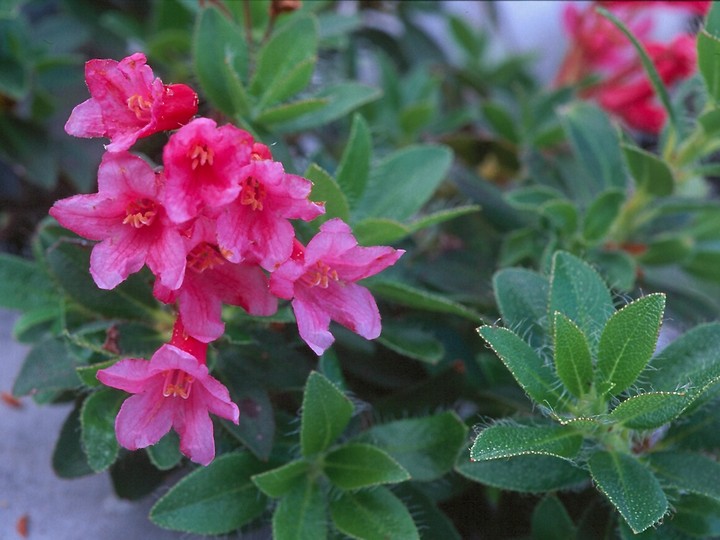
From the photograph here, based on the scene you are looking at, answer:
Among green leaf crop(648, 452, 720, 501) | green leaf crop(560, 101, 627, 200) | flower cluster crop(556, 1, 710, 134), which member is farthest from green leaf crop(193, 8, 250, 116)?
flower cluster crop(556, 1, 710, 134)

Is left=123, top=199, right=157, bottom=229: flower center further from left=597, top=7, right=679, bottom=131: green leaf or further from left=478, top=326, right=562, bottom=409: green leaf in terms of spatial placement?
left=597, top=7, right=679, bottom=131: green leaf

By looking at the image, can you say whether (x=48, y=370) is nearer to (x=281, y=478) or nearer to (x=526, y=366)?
(x=281, y=478)

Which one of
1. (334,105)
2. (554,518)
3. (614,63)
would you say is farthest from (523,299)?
(614,63)

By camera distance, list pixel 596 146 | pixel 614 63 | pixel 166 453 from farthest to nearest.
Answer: pixel 614 63
pixel 596 146
pixel 166 453

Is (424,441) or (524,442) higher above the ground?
(524,442)

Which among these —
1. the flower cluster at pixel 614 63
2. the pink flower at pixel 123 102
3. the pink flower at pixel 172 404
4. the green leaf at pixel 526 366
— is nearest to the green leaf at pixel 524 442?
the green leaf at pixel 526 366

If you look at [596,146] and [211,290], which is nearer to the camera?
[211,290]

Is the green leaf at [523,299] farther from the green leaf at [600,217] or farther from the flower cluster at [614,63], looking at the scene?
the flower cluster at [614,63]

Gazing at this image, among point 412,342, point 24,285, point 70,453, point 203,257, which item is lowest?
point 70,453
